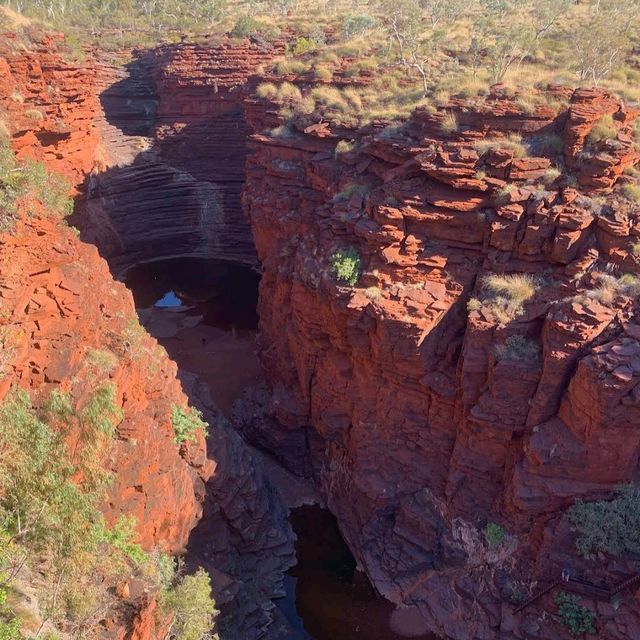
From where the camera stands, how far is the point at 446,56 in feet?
91.3

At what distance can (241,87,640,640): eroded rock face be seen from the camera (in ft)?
45.0

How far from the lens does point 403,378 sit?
54.7 ft

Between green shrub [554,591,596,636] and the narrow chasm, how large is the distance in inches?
255

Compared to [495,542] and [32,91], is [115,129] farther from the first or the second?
[495,542]

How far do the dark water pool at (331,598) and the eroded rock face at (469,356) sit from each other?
0.62 metres

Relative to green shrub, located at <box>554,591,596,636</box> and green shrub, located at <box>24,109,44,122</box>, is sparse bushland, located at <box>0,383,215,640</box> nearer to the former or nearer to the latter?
green shrub, located at <box>554,591,596,636</box>

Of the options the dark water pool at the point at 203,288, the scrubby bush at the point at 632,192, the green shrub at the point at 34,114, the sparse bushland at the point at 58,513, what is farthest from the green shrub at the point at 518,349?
the green shrub at the point at 34,114

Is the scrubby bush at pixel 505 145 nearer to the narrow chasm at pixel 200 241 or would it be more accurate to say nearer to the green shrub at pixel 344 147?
the green shrub at pixel 344 147

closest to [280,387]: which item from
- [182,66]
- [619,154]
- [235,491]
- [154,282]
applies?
[235,491]

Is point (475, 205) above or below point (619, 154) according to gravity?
below

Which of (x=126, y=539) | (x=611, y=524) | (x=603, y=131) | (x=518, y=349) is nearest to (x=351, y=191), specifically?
(x=603, y=131)

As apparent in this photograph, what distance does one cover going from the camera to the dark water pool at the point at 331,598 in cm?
1659

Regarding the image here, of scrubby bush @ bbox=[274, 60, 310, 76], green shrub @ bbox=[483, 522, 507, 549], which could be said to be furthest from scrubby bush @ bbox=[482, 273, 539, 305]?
scrubby bush @ bbox=[274, 60, 310, 76]

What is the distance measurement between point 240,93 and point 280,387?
50.9ft
